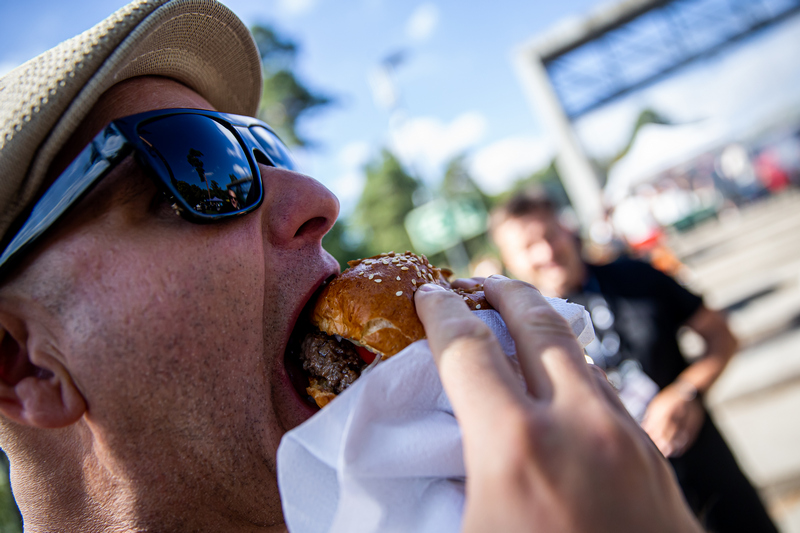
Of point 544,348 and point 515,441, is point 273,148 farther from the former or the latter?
point 515,441

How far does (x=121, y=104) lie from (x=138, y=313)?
750mm

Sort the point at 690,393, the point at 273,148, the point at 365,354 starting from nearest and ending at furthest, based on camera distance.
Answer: the point at 365,354
the point at 273,148
the point at 690,393

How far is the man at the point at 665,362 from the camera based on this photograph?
11.7 ft

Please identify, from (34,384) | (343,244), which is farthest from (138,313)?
(343,244)

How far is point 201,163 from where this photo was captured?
1.57 m

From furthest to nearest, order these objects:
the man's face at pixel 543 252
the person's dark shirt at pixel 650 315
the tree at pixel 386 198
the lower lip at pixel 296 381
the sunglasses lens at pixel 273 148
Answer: the tree at pixel 386 198 → the man's face at pixel 543 252 → the person's dark shirt at pixel 650 315 → the sunglasses lens at pixel 273 148 → the lower lip at pixel 296 381

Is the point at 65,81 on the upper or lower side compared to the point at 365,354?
upper

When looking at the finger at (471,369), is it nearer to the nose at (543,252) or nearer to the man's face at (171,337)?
the man's face at (171,337)

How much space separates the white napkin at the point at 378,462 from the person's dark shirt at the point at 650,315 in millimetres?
2966

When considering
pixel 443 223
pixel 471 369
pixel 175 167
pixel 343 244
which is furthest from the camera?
pixel 343 244

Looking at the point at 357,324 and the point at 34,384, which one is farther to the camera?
the point at 357,324

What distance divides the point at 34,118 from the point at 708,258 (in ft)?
61.3

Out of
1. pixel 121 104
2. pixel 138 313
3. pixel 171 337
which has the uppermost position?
pixel 121 104

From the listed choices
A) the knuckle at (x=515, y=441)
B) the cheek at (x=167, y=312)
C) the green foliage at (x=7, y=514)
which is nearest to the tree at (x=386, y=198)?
the green foliage at (x=7, y=514)
